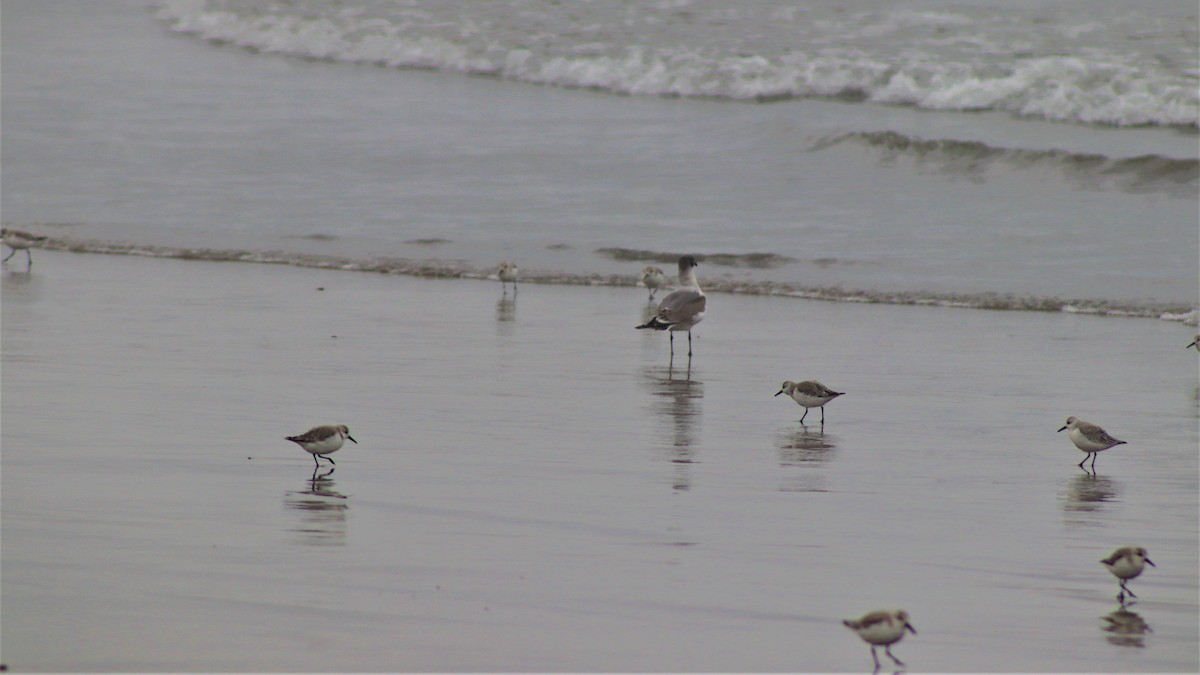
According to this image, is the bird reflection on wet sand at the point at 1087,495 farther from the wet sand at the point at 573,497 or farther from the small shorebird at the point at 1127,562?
the small shorebird at the point at 1127,562

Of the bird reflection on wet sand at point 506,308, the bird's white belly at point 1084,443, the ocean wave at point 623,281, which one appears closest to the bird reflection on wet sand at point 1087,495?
the bird's white belly at point 1084,443

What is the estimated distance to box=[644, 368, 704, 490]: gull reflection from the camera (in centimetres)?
884

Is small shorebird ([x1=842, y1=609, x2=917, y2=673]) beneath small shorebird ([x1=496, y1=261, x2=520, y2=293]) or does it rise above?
beneath

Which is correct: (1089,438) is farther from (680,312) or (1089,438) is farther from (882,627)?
(680,312)

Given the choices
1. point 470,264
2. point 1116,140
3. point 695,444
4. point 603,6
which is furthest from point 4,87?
point 695,444

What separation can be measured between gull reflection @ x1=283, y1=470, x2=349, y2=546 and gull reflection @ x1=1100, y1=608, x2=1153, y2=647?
9.63 feet

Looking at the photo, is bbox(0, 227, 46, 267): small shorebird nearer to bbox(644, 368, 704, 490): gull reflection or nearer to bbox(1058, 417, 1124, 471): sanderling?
bbox(644, 368, 704, 490): gull reflection

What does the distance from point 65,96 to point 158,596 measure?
28.6 metres

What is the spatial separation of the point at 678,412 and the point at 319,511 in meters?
3.68

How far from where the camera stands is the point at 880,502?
313 inches

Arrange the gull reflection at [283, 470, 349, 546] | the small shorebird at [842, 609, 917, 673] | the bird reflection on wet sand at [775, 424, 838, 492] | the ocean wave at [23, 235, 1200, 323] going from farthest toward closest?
the ocean wave at [23, 235, 1200, 323] → the bird reflection on wet sand at [775, 424, 838, 492] → the gull reflection at [283, 470, 349, 546] → the small shorebird at [842, 609, 917, 673]

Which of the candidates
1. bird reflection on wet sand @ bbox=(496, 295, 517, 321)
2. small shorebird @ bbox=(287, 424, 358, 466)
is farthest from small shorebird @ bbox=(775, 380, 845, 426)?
bird reflection on wet sand @ bbox=(496, 295, 517, 321)

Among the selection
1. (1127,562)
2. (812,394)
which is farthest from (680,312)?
(1127,562)

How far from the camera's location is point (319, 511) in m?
7.38
